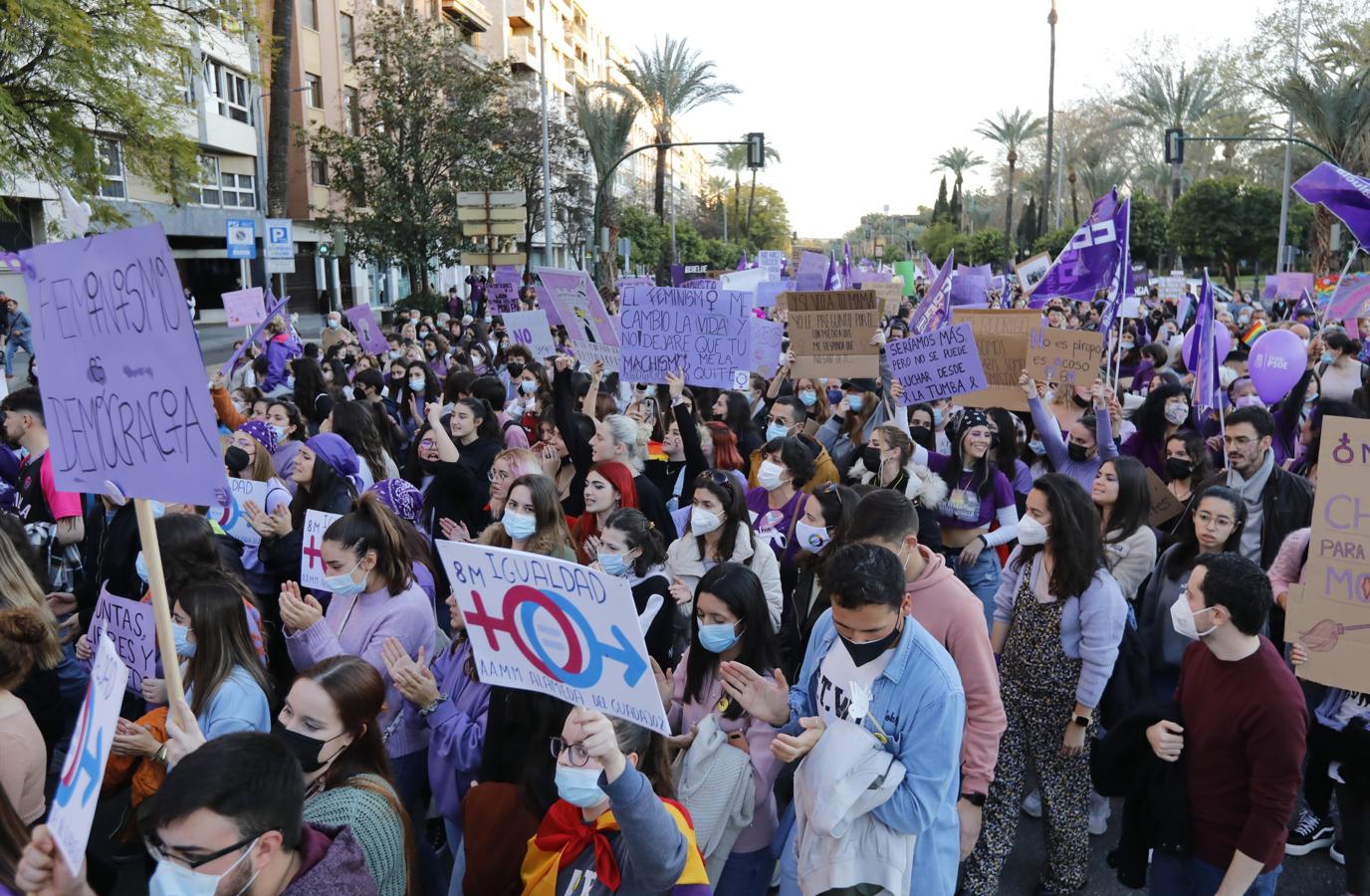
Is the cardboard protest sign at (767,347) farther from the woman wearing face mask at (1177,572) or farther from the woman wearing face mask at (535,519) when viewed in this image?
the woman wearing face mask at (1177,572)

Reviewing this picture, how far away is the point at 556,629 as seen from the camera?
8.86 ft

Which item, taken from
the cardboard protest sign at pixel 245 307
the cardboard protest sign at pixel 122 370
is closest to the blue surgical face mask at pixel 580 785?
the cardboard protest sign at pixel 122 370

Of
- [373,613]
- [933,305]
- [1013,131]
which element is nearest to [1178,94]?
[1013,131]

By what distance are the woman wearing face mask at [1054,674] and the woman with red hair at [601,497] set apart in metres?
2.08

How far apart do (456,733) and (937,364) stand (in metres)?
4.93

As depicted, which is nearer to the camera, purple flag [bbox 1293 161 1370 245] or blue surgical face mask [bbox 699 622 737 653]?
blue surgical face mask [bbox 699 622 737 653]

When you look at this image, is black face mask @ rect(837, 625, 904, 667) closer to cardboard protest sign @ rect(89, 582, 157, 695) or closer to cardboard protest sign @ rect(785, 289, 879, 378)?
cardboard protest sign @ rect(89, 582, 157, 695)

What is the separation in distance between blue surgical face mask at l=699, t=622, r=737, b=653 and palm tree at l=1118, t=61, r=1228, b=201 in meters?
48.3

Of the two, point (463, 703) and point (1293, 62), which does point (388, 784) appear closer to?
point (463, 703)

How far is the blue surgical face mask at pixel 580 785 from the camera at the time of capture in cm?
253

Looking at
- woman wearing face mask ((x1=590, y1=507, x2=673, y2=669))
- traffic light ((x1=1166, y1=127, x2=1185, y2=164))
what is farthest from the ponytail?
traffic light ((x1=1166, y1=127, x2=1185, y2=164))

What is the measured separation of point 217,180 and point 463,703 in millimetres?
36252

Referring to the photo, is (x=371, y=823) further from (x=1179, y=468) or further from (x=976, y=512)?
(x=1179, y=468)

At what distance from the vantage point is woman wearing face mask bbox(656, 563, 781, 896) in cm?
327
